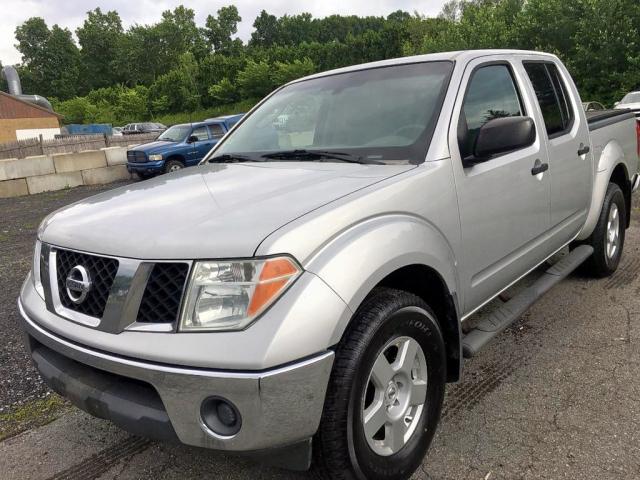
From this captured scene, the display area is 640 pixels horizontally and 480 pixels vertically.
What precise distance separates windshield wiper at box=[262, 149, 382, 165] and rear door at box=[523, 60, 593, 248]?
143 centimetres

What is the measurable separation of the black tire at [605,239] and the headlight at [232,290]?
3.36 metres

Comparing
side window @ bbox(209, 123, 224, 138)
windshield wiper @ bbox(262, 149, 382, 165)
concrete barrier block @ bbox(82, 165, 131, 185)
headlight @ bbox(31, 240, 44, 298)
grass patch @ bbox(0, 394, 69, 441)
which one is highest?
windshield wiper @ bbox(262, 149, 382, 165)

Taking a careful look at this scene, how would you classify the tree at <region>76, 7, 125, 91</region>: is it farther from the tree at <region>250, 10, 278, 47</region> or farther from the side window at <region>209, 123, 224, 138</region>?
the side window at <region>209, 123, 224, 138</region>

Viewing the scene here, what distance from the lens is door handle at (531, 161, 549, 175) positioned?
3088 mm

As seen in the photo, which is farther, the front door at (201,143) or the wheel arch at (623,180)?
the front door at (201,143)

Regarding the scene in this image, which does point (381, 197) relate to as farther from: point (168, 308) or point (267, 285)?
point (168, 308)

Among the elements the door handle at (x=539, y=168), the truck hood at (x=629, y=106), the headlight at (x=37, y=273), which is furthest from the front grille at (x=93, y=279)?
the truck hood at (x=629, y=106)

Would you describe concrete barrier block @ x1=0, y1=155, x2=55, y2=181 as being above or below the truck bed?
below

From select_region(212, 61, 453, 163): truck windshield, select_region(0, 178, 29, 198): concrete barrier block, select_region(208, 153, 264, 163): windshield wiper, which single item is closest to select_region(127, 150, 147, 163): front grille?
select_region(0, 178, 29, 198): concrete barrier block

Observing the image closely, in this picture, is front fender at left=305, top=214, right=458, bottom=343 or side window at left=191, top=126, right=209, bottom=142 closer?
front fender at left=305, top=214, right=458, bottom=343

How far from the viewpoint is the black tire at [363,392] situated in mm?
1817

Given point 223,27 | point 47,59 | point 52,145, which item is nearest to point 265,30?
point 223,27

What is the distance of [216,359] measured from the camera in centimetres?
167

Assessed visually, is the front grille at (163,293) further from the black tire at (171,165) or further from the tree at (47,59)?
the tree at (47,59)
